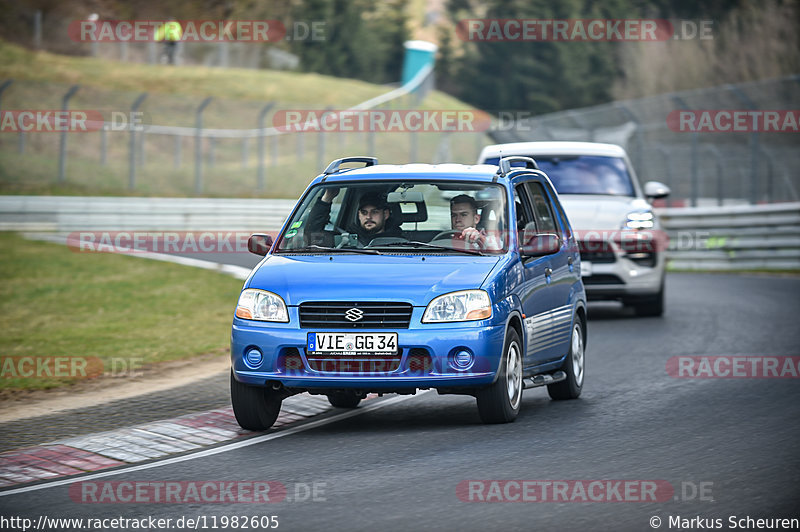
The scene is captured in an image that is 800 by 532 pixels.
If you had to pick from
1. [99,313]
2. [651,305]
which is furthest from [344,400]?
[651,305]

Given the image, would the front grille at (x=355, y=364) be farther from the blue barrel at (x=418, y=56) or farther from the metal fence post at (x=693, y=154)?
the blue barrel at (x=418, y=56)

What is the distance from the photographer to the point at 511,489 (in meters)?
7.02

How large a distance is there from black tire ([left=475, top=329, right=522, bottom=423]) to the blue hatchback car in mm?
11

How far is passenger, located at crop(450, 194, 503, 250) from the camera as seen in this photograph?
9.30 meters

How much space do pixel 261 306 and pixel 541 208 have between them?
2.84 metres

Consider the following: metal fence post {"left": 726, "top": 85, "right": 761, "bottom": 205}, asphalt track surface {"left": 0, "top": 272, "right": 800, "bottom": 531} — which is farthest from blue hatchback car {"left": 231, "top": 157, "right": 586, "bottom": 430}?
metal fence post {"left": 726, "top": 85, "right": 761, "bottom": 205}

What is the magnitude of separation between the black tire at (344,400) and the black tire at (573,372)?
149 cm

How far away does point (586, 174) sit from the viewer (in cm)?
1680

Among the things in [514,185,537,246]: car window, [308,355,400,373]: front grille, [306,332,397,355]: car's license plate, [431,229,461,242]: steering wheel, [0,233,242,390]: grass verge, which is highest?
[514,185,537,246]: car window

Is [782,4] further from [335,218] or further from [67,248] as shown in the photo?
[335,218]

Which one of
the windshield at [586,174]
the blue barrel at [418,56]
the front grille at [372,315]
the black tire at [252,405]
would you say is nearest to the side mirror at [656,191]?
the windshield at [586,174]

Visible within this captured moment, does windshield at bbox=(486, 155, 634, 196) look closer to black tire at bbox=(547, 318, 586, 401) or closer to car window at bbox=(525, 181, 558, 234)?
car window at bbox=(525, 181, 558, 234)

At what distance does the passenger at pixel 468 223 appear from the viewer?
9.30m

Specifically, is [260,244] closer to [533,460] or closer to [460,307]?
[460,307]
